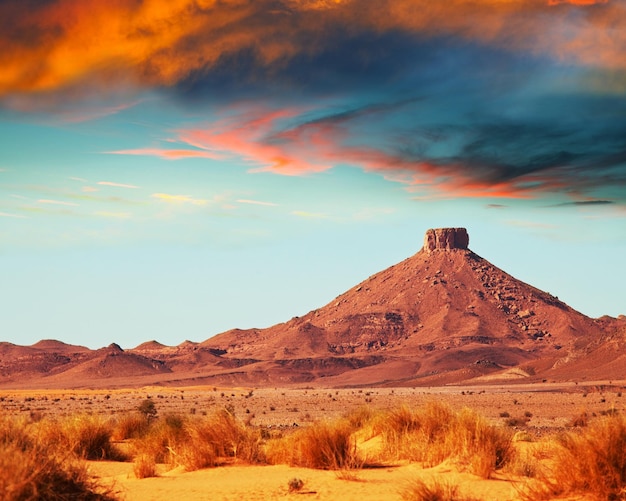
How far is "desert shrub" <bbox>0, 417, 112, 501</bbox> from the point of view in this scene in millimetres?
13078

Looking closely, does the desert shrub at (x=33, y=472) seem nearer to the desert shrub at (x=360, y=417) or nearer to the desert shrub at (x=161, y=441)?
the desert shrub at (x=161, y=441)

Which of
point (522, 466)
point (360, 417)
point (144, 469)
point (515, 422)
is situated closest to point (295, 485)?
point (144, 469)

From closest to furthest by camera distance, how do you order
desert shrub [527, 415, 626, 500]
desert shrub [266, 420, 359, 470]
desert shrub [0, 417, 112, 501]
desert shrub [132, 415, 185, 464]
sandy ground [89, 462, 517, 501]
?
1. desert shrub [0, 417, 112, 501]
2. desert shrub [527, 415, 626, 500]
3. sandy ground [89, 462, 517, 501]
4. desert shrub [266, 420, 359, 470]
5. desert shrub [132, 415, 185, 464]

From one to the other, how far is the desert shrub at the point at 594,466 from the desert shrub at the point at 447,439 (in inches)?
115

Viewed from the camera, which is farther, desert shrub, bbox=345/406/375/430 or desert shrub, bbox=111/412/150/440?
desert shrub, bbox=111/412/150/440

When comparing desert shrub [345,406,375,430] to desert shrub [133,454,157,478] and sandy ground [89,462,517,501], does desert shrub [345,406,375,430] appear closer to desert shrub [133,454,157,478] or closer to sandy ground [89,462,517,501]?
sandy ground [89,462,517,501]

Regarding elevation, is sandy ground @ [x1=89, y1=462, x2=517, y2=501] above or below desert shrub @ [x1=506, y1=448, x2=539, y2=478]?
below

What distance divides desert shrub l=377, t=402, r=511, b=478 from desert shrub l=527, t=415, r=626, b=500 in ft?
9.60

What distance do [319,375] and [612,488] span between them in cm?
16614

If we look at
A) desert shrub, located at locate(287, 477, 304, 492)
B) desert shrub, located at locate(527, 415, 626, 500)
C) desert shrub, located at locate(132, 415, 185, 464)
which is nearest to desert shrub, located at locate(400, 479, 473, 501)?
desert shrub, located at locate(527, 415, 626, 500)

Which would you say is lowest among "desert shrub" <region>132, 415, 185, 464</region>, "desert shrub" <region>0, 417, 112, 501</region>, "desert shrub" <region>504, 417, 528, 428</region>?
"desert shrub" <region>504, 417, 528, 428</region>

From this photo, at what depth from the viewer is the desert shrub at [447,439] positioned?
71.6 ft

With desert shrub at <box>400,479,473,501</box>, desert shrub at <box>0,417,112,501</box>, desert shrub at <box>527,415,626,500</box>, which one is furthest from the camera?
desert shrub at <box>527,415,626,500</box>

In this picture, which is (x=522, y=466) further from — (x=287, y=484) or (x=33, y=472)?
(x=33, y=472)
